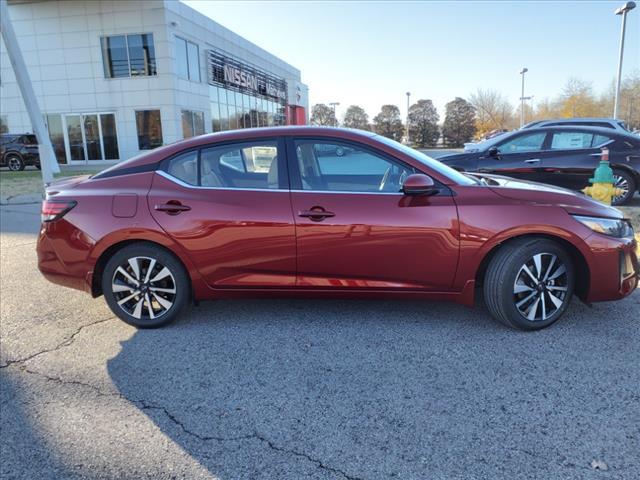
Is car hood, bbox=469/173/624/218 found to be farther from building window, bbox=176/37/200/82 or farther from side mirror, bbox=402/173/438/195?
building window, bbox=176/37/200/82

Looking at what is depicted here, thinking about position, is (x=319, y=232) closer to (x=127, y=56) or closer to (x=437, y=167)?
(x=437, y=167)

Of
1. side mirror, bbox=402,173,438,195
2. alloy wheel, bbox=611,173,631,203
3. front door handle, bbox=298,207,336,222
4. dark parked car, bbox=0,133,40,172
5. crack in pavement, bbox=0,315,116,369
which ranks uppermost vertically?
dark parked car, bbox=0,133,40,172

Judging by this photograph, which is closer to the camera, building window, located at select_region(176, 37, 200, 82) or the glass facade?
building window, located at select_region(176, 37, 200, 82)

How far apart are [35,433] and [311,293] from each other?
6.56ft

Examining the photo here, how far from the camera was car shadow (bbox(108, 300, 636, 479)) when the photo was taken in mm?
2400

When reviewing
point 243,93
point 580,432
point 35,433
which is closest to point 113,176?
point 35,433

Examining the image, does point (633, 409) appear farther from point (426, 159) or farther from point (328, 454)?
point (426, 159)

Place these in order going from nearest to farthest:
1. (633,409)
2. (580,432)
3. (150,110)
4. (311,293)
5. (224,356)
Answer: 1. (580,432)
2. (633,409)
3. (224,356)
4. (311,293)
5. (150,110)

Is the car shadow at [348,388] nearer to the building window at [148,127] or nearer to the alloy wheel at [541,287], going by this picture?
the alloy wheel at [541,287]

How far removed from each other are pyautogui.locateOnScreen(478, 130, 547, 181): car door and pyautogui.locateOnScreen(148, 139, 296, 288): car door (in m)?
6.10

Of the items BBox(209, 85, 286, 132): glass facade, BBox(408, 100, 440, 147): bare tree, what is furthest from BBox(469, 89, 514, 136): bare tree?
BBox(209, 85, 286, 132): glass facade

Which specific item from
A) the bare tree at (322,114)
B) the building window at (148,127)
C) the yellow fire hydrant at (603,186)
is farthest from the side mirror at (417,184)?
the bare tree at (322,114)

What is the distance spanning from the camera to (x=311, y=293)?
3.83 m

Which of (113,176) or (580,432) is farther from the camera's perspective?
(113,176)
